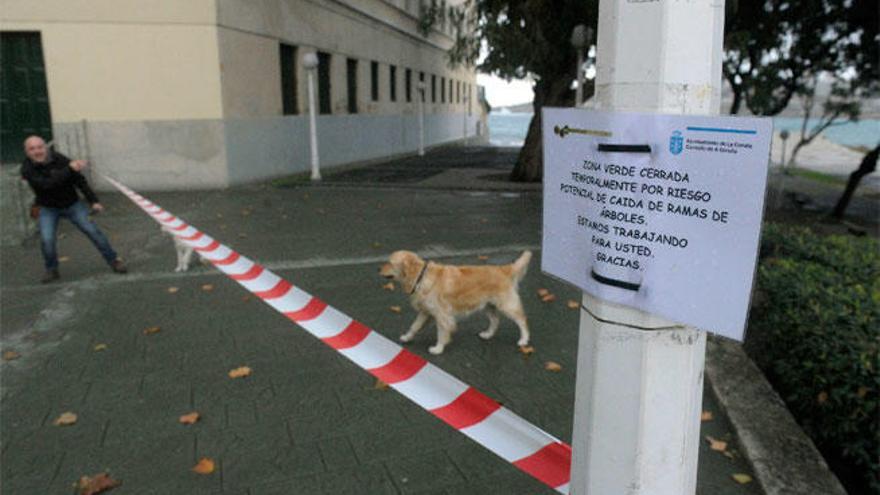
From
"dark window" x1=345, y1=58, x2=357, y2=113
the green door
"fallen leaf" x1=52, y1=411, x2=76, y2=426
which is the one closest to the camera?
"fallen leaf" x1=52, y1=411, x2=76, y2=426

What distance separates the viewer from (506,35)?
14422 mm

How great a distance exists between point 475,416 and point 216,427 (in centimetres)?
205

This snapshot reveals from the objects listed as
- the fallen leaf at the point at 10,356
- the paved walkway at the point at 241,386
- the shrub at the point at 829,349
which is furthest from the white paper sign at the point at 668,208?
the fallen leaf at the point at 10,356

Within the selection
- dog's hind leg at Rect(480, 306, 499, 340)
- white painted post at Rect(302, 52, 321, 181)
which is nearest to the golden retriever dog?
dog's hind leg at Rect(480, 306, 499, 340)

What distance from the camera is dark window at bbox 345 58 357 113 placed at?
2297 cm

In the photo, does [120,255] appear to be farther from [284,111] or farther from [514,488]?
[284,111]

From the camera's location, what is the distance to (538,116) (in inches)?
646

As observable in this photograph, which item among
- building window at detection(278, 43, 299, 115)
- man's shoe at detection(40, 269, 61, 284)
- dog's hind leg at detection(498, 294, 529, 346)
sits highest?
building window at detection(278, 43, 299, 115)

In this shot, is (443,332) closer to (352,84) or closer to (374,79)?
(352,84)

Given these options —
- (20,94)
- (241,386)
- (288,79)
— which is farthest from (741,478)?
(288,79)

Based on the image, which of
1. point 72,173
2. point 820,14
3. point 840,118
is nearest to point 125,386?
point 72,173

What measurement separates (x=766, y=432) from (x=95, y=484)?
3.64m

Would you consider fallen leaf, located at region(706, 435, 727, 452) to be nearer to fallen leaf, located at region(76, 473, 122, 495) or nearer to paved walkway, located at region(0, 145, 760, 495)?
paved walkway, located at region(0, 145, 760, 495)

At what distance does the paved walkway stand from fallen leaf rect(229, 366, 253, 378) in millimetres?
71
